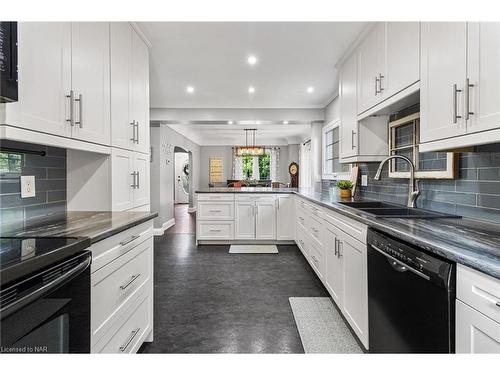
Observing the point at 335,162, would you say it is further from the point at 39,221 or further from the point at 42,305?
the point at 42,305

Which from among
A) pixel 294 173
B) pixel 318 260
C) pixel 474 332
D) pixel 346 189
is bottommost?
pixel 318 260

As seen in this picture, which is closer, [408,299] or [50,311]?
[50,311]

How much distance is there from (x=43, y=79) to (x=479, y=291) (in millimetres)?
1908

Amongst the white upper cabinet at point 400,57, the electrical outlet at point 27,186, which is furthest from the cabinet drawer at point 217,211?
the electrical outlet at point 27,186

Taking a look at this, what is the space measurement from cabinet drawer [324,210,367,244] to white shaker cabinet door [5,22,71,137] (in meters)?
1.77

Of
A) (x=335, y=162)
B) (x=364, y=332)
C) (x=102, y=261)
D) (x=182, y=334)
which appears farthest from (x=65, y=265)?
(x=335, y=162)

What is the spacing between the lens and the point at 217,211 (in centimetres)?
489

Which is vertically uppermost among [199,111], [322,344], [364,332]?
[199,111]

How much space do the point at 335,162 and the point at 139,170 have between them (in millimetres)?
3556

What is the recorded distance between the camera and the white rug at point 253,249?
4469mm

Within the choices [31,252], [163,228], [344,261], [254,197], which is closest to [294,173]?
[163,228]

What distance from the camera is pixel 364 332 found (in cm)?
180

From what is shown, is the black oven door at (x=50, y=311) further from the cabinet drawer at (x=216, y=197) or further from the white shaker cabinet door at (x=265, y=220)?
the white shaker cabinet door at (x=265, y=220)

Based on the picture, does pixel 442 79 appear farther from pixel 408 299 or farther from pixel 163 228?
pixel 163 228
